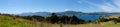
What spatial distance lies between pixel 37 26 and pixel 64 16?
35.3m

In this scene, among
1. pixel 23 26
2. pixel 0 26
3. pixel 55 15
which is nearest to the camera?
pixel 0 26

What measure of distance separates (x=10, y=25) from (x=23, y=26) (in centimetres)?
66

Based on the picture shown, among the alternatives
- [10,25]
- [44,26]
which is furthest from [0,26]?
[44,26]

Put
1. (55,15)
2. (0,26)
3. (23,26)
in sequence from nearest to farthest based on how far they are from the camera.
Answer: (0,26)
(23,26)
(55,15)

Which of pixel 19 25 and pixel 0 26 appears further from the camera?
pixel 19 25

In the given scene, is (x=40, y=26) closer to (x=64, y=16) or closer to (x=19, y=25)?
(x=19, y=25)

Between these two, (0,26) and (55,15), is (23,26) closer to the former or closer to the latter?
(0,26)

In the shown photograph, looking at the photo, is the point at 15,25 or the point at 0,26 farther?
the point at 15,25

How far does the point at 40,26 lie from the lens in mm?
11742

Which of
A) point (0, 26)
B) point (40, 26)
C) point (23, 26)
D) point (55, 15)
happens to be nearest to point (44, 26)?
point (40, 26)

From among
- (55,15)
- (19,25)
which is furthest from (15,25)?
(55,15)

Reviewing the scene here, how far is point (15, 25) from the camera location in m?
12.7

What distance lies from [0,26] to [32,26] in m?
1.44

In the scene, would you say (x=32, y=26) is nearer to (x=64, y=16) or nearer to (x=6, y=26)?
(x=6, y=26)
